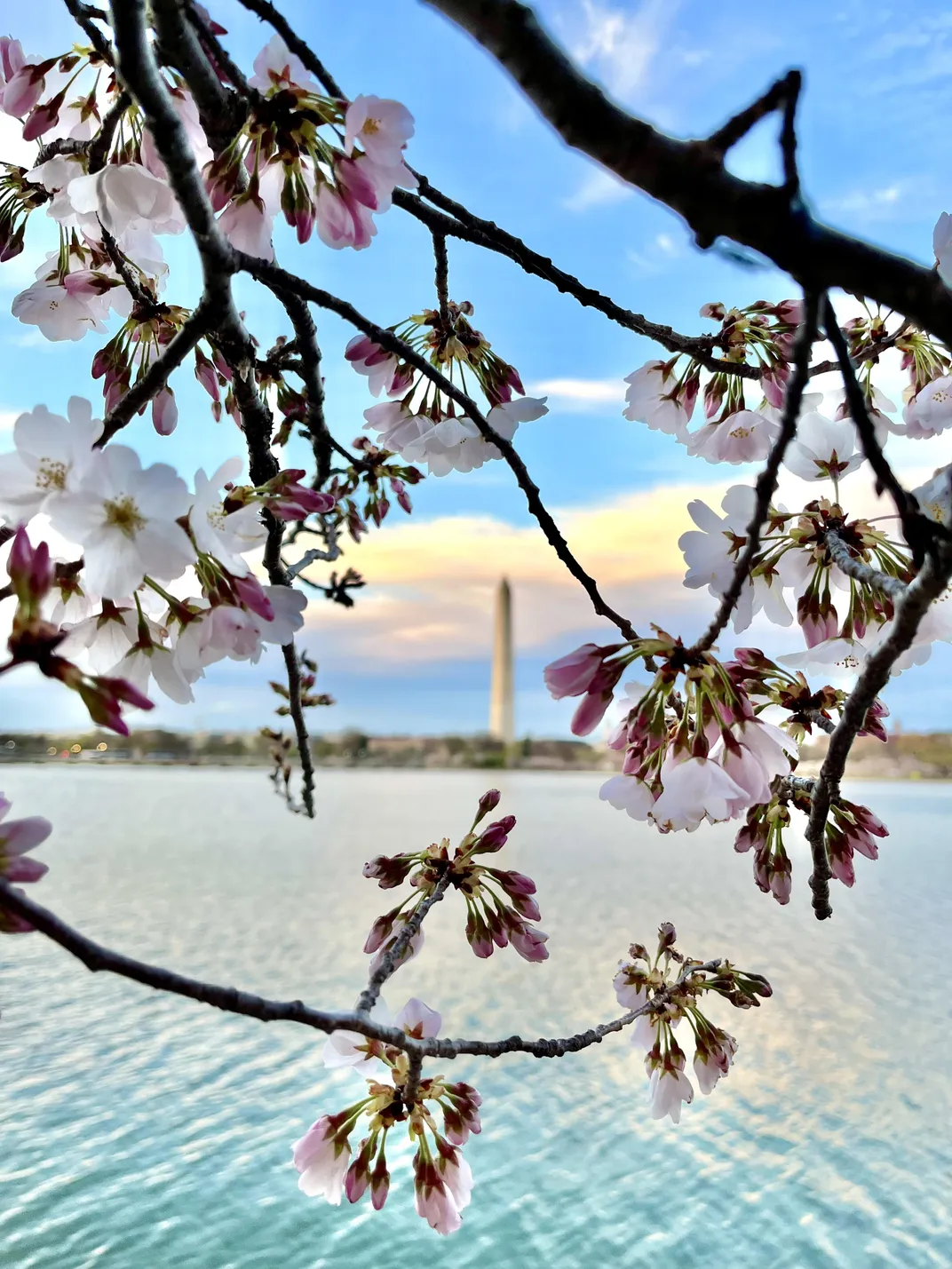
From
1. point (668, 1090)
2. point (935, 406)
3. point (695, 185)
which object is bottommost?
point (668, 1090)

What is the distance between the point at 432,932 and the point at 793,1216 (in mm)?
1181

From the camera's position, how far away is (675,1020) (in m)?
0.57

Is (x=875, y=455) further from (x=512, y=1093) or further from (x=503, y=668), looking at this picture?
(x=503, y=668)

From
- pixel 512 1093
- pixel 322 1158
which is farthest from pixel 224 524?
pixel 512 1093

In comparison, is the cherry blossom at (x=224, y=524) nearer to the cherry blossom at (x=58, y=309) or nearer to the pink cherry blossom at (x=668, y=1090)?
the cherry blossom at (x=58, y=309)

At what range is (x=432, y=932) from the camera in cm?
198

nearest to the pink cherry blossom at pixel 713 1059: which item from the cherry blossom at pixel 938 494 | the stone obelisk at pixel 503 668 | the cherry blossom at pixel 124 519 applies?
the cherry blossom at pixel 938 494

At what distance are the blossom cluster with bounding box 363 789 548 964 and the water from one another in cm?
54

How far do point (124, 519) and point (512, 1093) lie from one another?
1163 mm

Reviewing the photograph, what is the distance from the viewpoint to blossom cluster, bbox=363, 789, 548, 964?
1.48 ft

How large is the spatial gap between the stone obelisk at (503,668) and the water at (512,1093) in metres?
7.79

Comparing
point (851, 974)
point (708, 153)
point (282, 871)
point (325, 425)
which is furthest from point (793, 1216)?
point (282, 871)

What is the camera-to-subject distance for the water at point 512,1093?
2.71 feet

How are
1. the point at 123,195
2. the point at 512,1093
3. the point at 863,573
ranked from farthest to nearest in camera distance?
the point at 512,1093
the point at 123,195
the point at 863,573
